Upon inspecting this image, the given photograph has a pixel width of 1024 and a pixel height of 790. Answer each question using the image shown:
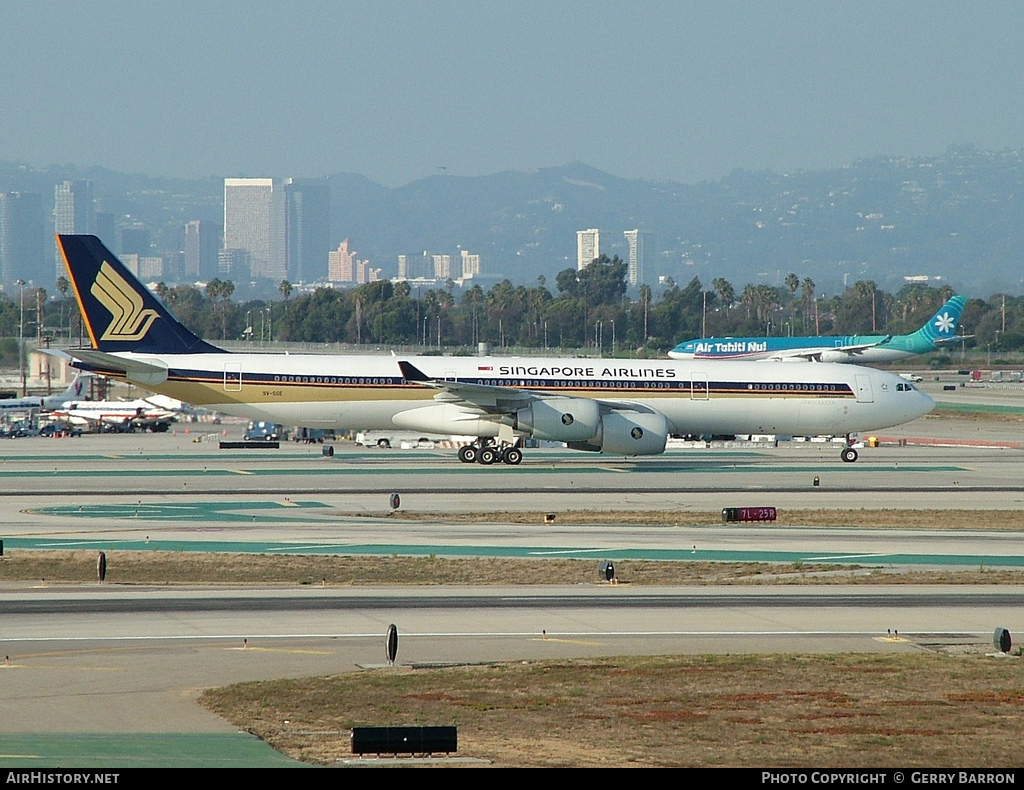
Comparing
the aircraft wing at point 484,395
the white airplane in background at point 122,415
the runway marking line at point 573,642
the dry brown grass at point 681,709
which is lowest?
the white airplane in background at point 122,415

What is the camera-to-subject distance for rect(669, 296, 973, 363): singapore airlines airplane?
13188cm

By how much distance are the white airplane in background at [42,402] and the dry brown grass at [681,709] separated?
8200 cm

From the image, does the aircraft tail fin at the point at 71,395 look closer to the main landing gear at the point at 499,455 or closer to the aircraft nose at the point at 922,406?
the main landing gear at the point at 499,455

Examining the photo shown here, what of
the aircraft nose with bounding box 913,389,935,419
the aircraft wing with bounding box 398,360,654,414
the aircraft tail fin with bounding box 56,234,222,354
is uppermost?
the aircraft tail fin with bounding box 56,234,222,354

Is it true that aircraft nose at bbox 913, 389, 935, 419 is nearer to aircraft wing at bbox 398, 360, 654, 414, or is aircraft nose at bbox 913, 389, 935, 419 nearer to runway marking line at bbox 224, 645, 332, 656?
aircraft wing at bbox 398, 360, 654, 414

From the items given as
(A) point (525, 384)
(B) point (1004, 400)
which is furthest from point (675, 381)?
(B) point (1004, 400)

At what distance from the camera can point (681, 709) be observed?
59.2ft

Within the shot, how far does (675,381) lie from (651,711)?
3888cm

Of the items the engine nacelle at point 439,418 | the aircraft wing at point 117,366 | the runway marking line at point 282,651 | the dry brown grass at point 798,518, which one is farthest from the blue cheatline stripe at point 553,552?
the engine nacelle at point 439,418

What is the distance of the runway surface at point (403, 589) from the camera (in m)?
19.5

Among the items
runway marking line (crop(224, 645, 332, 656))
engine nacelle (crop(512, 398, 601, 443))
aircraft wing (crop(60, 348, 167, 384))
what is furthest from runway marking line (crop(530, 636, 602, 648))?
aircraft wing (crop(60, 348, 167, 384))

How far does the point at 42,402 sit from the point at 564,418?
59397mm

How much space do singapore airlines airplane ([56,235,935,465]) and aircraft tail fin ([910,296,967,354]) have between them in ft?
298

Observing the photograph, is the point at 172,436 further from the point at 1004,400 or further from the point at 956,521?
the point at 1004,400
